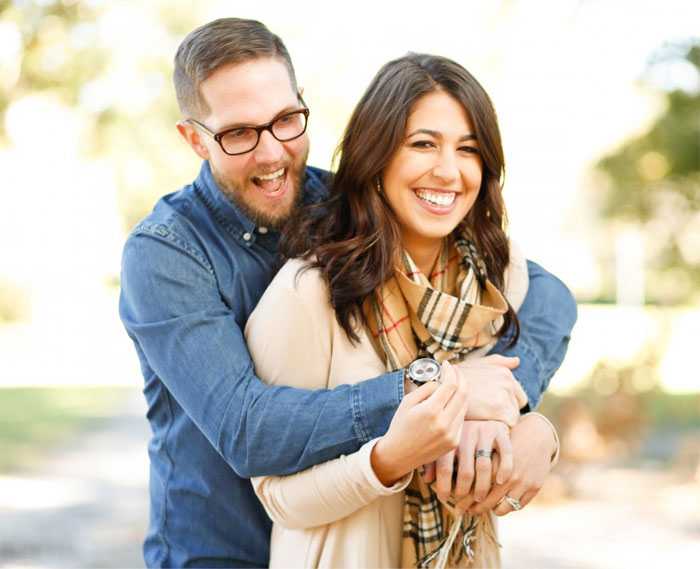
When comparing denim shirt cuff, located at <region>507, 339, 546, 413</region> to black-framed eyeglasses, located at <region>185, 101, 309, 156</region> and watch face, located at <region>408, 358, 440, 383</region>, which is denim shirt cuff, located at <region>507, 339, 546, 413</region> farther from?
black-framed eyeglasses, located at <region>185, 101, 309, 156</region>

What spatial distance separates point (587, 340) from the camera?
14438 millimetres

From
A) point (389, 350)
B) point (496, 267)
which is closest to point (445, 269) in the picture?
point (496, 267)

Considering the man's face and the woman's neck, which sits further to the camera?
the woman's neck

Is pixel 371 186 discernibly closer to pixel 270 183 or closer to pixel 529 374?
pixel 270 183

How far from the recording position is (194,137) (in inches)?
100

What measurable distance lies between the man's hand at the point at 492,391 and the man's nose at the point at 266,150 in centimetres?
76

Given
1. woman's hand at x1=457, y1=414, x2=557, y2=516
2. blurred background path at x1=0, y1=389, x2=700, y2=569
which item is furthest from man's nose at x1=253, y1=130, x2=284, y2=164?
blurred background path at x1=0, y1=389, x2=700, y2=569

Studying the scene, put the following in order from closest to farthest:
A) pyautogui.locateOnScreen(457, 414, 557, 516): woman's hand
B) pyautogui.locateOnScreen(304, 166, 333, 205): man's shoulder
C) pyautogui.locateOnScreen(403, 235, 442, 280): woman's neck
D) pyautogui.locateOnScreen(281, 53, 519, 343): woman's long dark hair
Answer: pyautogui.locateOnScreen(457, 414, 557, 516): woman's hand → pyautogui.locateOnScreen(281, 53, 519, 343): woman's long dark hair → pyautogui.locateOnScreen(403, 235, 442, 280): woman's neck → pyautogui.locateOnScreen(304, 166, 333, 205): man's shoulder

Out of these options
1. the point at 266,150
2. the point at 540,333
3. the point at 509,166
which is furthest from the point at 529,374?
the point at 509,166

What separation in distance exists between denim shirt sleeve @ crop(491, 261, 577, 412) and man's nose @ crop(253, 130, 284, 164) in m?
0.83

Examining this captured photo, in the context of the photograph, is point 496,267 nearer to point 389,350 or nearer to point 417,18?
point 389,350

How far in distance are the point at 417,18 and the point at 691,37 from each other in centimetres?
295

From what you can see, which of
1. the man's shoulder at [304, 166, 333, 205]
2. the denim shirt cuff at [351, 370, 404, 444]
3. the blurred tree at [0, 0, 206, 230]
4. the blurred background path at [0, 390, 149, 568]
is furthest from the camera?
the blurred tree at [0, 0, 206, 230]

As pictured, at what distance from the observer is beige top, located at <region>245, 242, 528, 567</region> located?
6.73 feet
